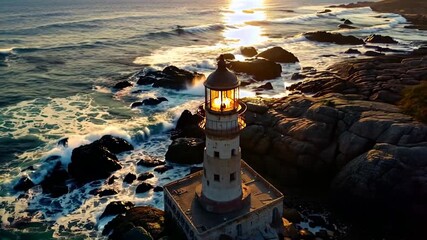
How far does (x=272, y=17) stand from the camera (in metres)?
107

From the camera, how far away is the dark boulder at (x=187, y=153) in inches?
1036

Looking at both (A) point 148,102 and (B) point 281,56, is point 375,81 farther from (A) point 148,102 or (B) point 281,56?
(B) point 281,56

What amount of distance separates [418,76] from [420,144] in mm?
12492

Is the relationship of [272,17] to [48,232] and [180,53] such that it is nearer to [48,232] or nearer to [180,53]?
[180,53]

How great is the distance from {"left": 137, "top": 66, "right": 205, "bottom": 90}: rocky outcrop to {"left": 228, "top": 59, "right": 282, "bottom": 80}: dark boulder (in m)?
5.32

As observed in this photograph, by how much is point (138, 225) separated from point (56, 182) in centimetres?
914

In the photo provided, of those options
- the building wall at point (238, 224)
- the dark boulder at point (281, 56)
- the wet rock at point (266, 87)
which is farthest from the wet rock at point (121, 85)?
the building wall at point (238, 224)

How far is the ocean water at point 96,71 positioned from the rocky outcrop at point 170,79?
40.9 inches

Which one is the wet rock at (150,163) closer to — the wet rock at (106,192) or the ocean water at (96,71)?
the ocean water at (96,71)

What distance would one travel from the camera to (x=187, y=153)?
26281 millimetres

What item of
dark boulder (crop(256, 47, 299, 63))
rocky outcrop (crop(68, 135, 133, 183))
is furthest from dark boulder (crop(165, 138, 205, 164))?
dark boulder (crop(256, 47, 299, 63))

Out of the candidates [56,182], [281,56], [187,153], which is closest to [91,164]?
[56,182]

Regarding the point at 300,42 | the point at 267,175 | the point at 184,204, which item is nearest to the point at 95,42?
the point at 300,42

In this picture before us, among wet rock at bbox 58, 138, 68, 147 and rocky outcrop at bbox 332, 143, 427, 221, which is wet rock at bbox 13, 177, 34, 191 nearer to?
wet rock at bbox 58, 138, 68, 147
